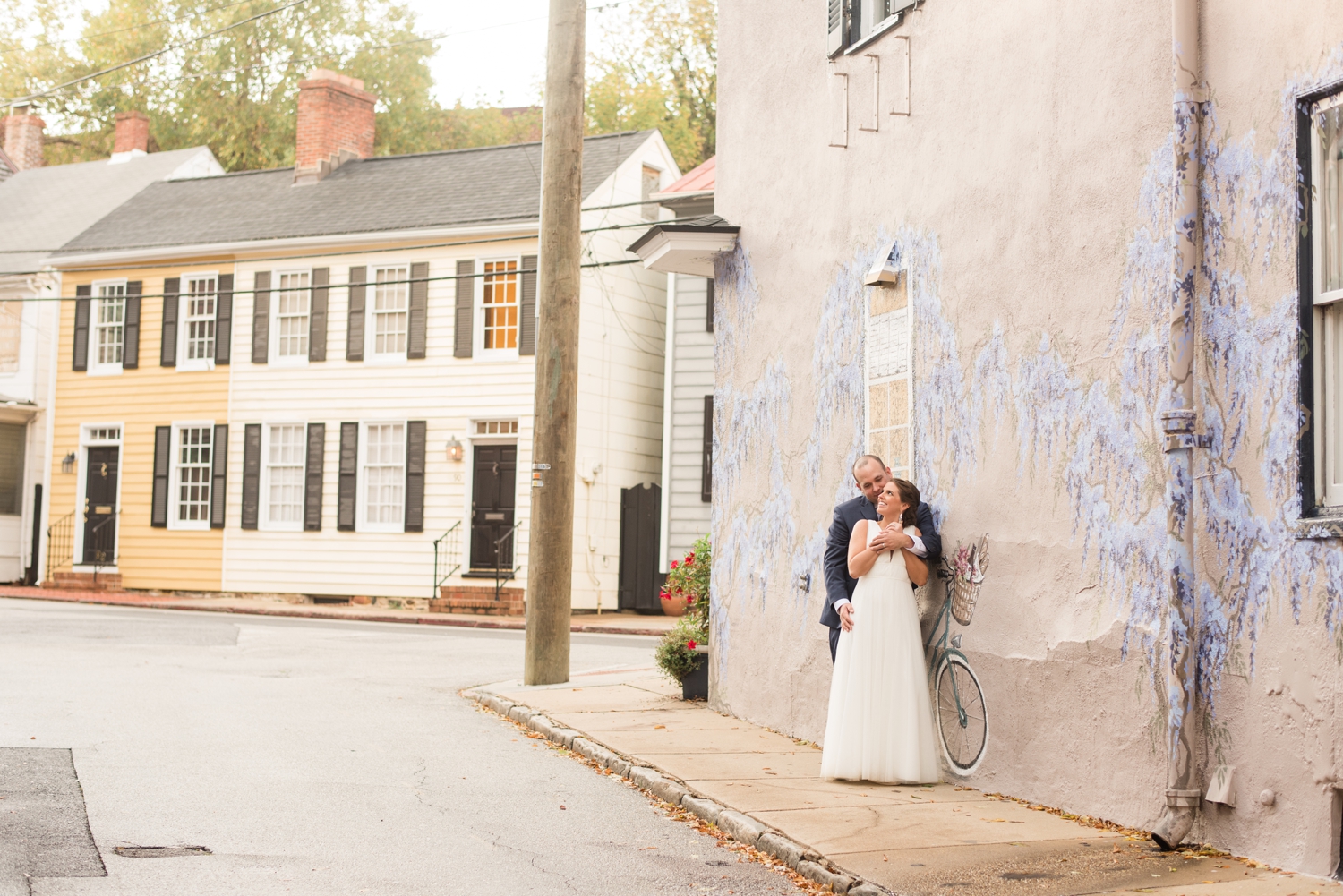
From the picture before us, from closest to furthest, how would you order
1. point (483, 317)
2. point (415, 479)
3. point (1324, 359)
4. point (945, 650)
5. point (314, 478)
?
point (1324, 359) < point (945, 650) < point (483, 317) < point (415, 479) < point (314, 478)

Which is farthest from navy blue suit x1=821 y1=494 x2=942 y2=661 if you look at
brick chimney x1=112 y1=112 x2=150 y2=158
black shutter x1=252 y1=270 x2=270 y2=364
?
brick chimney x1=112 y1=112 x2=150 y2=158

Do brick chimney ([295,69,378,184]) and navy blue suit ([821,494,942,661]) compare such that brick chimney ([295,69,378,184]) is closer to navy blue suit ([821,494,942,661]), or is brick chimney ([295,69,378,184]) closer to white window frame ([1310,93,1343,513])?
navy blue suit ([821,494,942,661])

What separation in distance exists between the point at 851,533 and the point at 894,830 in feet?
7.03

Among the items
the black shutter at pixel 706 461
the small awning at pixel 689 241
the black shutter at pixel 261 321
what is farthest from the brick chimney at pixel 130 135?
the small awning at pixel 689 241

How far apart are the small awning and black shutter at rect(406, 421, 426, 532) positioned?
14174mm

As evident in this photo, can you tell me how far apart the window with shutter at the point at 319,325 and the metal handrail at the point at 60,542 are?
638 centimetres

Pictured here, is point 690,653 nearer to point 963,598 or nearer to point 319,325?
point 963,598

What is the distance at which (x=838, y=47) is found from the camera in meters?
9.29

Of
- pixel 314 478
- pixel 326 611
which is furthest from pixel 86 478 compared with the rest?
pixel 326 611

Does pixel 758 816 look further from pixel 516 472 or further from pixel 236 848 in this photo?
pixel 516 472

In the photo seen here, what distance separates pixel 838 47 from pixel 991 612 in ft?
13.0

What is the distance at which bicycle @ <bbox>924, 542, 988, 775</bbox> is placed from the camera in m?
7.52

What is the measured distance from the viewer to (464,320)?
2445 centimetres

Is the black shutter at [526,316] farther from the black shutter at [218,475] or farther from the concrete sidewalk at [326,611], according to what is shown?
the black shutter at [218,475]
